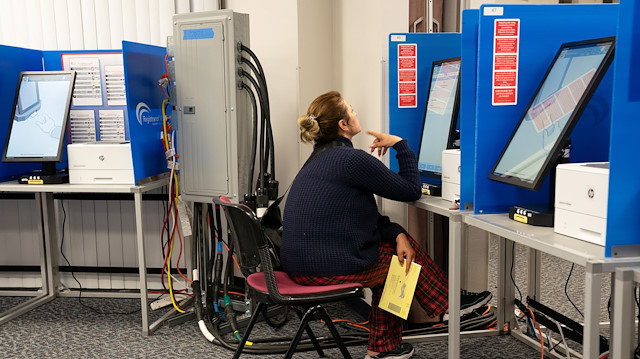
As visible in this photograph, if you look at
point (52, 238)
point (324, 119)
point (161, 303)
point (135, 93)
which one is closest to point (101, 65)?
point (135, 93)

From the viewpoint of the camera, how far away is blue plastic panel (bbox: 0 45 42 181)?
319cm

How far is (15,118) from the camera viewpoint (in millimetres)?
3145

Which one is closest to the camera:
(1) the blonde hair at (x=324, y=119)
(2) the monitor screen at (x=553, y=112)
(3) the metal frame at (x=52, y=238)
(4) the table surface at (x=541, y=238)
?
(4) the table surface at (x=541, y=238)

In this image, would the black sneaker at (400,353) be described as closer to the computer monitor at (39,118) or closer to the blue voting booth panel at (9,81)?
the computer monitor at (39,118)

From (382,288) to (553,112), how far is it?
0.95 meters

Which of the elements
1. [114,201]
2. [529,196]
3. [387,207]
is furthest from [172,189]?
[529,196]

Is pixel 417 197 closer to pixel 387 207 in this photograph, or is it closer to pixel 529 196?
pixel 529 196

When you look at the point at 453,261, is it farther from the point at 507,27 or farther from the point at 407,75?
the point at 407,75

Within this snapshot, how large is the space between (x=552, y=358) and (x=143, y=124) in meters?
2.19

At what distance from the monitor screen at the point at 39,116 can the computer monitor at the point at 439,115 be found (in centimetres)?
183

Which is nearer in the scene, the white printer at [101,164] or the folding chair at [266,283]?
the folding chair at [266,283]

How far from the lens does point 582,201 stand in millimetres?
1511

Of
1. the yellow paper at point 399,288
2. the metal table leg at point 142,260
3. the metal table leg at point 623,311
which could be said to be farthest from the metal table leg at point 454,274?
the metal table leg at point 142,260

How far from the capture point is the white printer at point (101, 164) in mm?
2965
